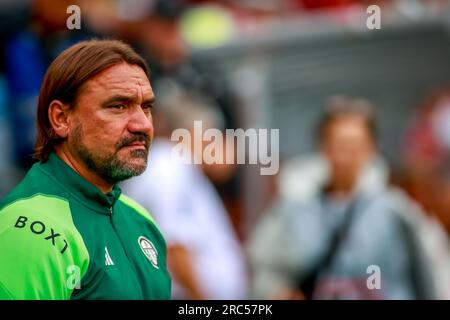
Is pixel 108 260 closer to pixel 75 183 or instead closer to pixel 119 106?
pixel 75 183

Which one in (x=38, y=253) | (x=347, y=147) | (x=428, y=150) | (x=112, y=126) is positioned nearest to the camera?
(x=38, y=253)

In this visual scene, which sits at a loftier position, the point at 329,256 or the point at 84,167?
the point at 329,256

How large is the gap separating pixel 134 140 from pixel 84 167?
0.12m

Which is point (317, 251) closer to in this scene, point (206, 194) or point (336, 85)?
point (206, 194)

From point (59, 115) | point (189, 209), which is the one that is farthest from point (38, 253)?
point (189, 209)

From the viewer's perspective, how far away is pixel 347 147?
17.4ft

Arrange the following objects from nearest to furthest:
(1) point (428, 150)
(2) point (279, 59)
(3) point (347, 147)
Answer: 1. (3) point (347, 147)
2. (2) point (279, 59)
3. (1) point (428, 150)

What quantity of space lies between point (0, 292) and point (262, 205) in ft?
12.2

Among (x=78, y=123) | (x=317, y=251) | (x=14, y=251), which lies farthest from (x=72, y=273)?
(x=317, y=251)

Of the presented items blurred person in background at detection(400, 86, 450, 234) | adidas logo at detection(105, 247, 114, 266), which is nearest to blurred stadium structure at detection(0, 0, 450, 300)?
blurred person in background at detection(400, 86, 450, 234)

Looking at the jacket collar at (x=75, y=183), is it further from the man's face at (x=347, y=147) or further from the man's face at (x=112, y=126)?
the man's face at (x=347, y=147)

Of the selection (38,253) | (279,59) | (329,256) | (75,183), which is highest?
(279,59)

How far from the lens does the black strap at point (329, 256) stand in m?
4.97

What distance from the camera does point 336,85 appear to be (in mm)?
6176
